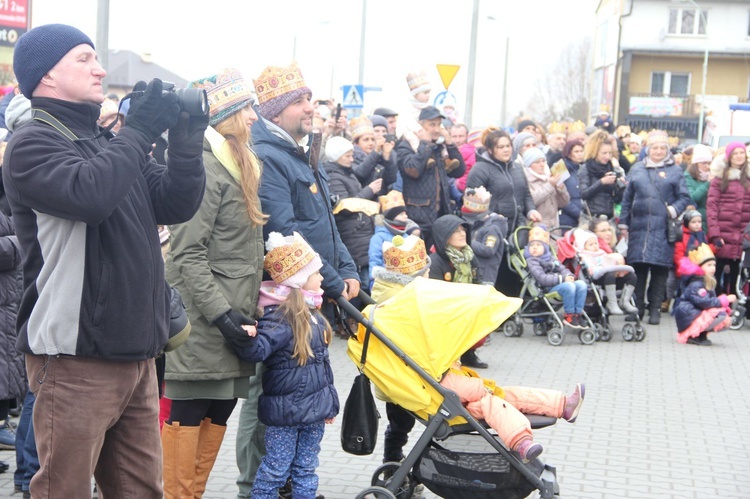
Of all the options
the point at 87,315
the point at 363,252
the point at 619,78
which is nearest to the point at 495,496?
the point at 87,315

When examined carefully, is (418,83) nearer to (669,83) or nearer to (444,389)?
(444,389)

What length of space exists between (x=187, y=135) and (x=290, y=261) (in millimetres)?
1408

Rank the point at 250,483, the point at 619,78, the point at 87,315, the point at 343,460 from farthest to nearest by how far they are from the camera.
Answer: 1. the point at 619,78
2. the point at 343,460
3. the point at 250,483
4. the point at 87,315

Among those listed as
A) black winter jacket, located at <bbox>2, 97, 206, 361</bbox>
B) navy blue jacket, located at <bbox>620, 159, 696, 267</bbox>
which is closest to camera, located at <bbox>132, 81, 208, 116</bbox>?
black winter jacket, located at <bbox>2, 97, 206, 361</bbox>

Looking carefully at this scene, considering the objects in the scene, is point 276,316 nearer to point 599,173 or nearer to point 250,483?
point 250,483

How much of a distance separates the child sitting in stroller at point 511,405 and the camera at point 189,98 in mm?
2147

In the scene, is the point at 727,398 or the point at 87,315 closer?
the point at 87,315

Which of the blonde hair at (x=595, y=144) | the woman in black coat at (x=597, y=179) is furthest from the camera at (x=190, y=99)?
the blonde hair at (x=595, y=144)

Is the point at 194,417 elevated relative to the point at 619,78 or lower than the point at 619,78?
lower

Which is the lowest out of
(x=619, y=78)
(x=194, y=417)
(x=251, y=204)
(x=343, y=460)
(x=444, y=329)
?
(x=343, y=460)

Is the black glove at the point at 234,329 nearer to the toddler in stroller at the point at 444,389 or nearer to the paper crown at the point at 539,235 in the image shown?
the toddler in stroller at the point at 444,389

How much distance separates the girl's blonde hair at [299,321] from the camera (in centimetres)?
486

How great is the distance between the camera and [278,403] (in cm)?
487

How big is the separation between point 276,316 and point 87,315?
1.58m
